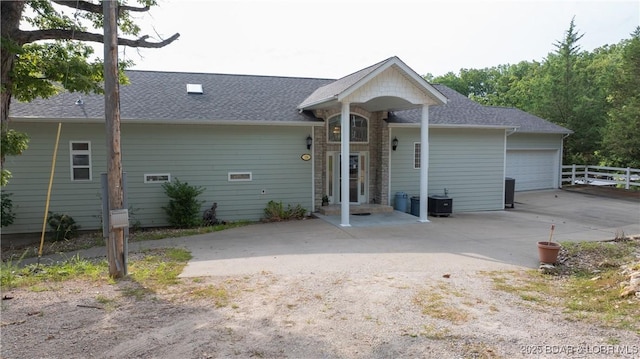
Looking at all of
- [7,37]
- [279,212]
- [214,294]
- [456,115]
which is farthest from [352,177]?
[7,37]

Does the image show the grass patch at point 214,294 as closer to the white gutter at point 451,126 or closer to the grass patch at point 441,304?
the grass patch at point 441,304

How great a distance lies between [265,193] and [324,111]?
10.9 ft

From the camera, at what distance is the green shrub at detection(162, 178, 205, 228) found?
12039 millimetres

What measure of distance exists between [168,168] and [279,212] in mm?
3540

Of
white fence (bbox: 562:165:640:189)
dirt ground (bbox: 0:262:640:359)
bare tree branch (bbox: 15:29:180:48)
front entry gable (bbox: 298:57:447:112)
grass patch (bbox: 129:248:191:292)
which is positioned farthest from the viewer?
white fence (bbox: 562:165:640:189)

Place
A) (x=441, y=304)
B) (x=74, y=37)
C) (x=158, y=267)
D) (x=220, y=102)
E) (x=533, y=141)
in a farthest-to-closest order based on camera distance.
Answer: (x=533, y=141) < (x=220, y=102) < (x=74, y=37) < (x=158, y=267) < (x=441, y=304)

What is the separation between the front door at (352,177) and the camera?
46.9ft

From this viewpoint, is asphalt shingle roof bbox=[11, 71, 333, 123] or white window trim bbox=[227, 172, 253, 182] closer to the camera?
asphalt shingle roof bbox=[11, 71, 333, 123]

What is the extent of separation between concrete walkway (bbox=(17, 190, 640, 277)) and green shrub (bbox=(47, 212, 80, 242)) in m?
2.41

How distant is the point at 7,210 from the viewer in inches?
441

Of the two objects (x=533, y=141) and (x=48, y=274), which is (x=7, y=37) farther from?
(x=533, y=141)

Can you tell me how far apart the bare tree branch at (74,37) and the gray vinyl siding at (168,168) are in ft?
15.7

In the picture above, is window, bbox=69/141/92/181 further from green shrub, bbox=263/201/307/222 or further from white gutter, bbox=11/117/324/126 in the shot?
green shrub, bbox=263/201/307/222

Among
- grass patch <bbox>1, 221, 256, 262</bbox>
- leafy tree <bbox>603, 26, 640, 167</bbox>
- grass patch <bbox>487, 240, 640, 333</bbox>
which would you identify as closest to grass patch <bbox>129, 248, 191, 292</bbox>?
grass patch <bbox>1, 221, 256, 262</bbox>
